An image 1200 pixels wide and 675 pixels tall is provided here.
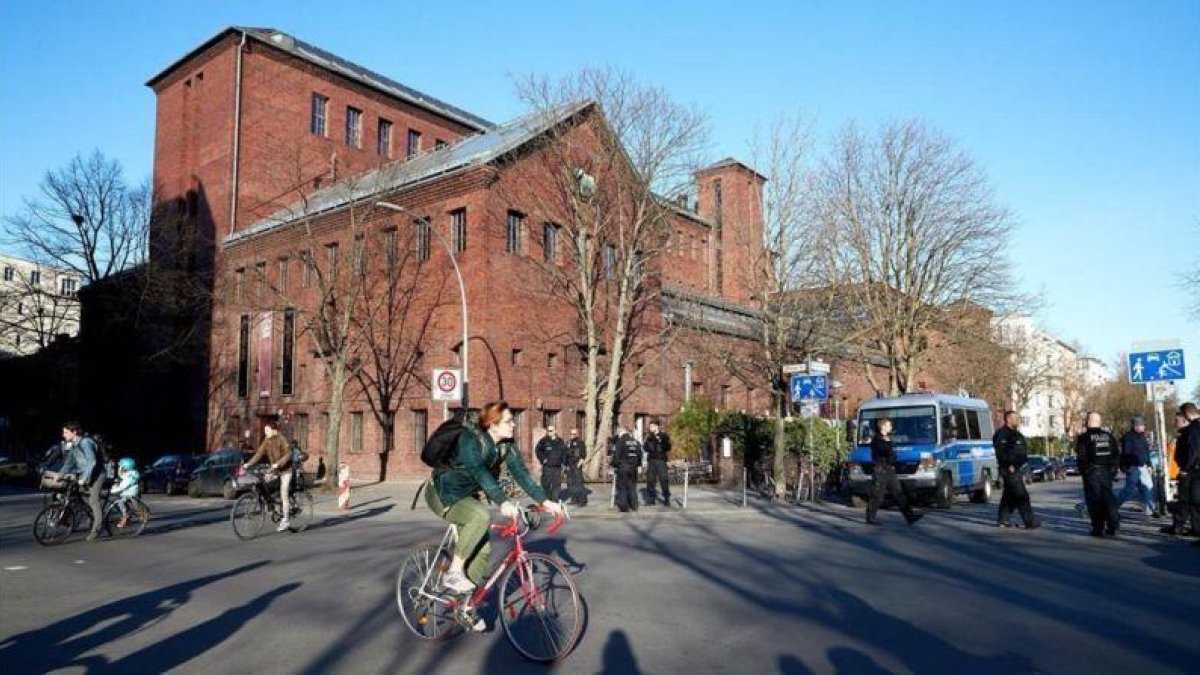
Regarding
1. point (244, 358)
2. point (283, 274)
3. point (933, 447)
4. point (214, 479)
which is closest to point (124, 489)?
point (214, 479)

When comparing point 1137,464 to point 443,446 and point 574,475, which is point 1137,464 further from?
point 443,446

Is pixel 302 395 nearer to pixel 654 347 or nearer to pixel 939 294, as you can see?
pixel 654 347

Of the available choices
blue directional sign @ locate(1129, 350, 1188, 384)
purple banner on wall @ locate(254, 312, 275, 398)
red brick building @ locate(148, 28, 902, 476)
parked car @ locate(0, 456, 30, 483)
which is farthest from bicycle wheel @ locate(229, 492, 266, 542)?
parked car @ locate(0, 456, 30, 483)

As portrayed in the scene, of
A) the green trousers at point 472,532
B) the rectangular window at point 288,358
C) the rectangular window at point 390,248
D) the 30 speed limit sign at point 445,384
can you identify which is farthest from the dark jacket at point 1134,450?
the rectangular window at point 288,358

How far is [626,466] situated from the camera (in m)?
18.6

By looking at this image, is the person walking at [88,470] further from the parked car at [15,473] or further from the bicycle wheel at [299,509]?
the parked car at [15,473]

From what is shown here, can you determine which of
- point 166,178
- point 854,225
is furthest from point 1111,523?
point 166,178

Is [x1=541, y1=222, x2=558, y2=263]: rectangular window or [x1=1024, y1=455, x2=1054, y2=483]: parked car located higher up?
[x1=541, y1=222, x2=558, y2=263]: rectangular window

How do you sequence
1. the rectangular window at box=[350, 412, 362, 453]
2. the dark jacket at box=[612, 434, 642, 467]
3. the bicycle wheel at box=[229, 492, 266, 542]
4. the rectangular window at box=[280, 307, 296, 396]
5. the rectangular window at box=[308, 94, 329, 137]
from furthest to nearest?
the rectangular window at box=[308, 94, 329, 137] < the rectangular window at box=[280, 307, 296, 396] < the rectangular window at box=[350, 412, 362, 453] < the dark jacket at box=[612, 434, 642, 467] < the bicycle wheel at box=[229, 492, 266, 542]

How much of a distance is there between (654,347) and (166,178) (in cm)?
3247

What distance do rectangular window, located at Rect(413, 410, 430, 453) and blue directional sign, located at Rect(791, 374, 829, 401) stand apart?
17164 mm

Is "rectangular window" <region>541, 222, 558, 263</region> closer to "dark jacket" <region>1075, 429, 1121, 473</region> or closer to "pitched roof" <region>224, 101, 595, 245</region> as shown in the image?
"pitched roof" <region>224, 101, 595, 245</region>

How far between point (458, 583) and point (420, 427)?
91.4 ft

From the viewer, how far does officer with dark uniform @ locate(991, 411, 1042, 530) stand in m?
14.2
